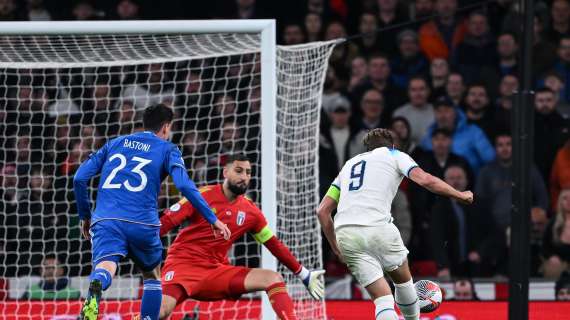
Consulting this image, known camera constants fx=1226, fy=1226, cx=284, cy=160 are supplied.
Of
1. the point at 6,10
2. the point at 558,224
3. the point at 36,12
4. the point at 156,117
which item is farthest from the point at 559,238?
the point at 6,10

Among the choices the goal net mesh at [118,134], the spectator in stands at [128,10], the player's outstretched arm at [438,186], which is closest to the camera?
the player's outstretched arm at [438,186]

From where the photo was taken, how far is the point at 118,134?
36.6ft

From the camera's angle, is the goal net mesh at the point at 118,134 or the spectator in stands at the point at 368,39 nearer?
the goal net mesh at the point at 118,134

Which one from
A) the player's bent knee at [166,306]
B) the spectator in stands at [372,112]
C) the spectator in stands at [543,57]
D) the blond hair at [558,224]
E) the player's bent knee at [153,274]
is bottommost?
the player's bent knee at [166,306]

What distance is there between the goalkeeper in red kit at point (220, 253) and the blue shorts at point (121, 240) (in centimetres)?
77

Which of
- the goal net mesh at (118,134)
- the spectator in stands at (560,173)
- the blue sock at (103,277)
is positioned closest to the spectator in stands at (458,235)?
the spectator in stands at (560,173)

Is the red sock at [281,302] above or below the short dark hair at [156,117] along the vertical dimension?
below

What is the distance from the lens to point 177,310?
34.9 feet

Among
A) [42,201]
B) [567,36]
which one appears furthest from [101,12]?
[567,36]

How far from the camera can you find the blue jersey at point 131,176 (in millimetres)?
7355

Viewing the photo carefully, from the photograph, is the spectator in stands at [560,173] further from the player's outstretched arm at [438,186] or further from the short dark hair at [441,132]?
the player's outstretched arm at [438,186]

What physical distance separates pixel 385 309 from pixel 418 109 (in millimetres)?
4504

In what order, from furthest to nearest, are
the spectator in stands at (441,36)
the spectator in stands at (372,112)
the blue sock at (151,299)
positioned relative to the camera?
the spectator in stands at (441,36), the spectator in stands at (372,112), the blue sock at (151,299)

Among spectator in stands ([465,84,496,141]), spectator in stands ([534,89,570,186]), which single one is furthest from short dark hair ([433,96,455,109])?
spectator in stands ([534,89,570,186])
